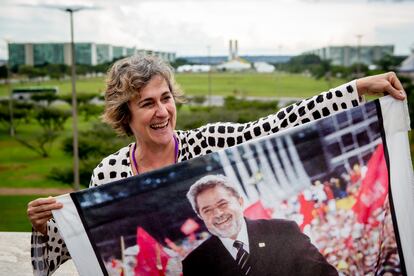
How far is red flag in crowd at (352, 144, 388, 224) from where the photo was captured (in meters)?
1.86

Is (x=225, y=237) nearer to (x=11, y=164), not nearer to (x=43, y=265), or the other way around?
(x=43, y=265)

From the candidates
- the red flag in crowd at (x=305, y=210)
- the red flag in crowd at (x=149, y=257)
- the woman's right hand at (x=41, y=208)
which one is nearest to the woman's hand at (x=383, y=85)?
the red flag in crowd at (x=305, y=210)

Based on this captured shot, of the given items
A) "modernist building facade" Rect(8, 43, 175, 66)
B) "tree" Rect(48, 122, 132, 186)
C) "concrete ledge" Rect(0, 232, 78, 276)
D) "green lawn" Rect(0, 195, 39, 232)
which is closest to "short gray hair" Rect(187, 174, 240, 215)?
"concrete ledge" Rect(0, 232, 78, 276)

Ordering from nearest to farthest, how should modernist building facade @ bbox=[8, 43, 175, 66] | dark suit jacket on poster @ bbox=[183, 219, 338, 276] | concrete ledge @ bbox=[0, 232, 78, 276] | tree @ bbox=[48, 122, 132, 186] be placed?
1. dark suit jacket on poster @ bbox=[183, 219, 338, 276]
2. concrete ledge @ bbox=[0, 232, 78, 276]
3. tree @ bbox=[48, 122, 132, 186]
4. modernist building facade @ bbox=[8, 43, 175, 66]

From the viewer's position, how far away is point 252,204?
5.86ft

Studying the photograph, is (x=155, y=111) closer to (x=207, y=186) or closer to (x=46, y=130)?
(x=207, y=186)

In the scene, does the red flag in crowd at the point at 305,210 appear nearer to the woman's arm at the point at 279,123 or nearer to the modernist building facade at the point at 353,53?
the woman's arm at the point at 279,123

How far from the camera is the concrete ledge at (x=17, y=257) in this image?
3.14 metres

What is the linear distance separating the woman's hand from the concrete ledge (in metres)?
1.93

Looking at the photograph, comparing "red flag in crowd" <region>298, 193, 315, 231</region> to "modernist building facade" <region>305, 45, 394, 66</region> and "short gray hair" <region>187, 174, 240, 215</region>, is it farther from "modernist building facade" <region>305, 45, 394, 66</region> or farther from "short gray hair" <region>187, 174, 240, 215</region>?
"modernist building facade" <region>305, 45, 394, 66</region>

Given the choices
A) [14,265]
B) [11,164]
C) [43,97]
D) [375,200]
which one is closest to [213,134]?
[375,200]

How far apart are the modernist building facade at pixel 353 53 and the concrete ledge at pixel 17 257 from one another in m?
42.8

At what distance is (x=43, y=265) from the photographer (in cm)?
198

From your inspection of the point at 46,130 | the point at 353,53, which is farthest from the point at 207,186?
the point at 353,53
